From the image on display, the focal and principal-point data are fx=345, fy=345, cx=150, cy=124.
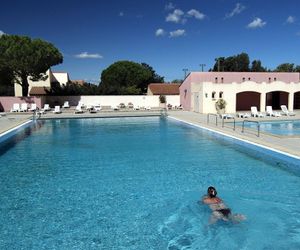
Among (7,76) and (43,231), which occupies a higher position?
(7,76)

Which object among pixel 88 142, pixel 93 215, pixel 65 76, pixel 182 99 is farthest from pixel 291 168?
pixel 65 76

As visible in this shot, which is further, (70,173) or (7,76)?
(7,76)

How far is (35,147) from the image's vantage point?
13.9 meters

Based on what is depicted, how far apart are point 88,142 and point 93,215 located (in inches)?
341

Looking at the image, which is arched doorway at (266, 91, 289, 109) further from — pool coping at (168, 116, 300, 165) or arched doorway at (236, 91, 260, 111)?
pool coping at (168, 116, 300, 165)

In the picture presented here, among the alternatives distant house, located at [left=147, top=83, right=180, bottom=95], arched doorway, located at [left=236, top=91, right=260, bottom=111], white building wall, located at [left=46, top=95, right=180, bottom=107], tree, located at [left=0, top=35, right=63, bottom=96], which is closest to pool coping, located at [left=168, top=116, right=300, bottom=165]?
arched doorway, located at [left=236, top=91, right=260, bottom=111]

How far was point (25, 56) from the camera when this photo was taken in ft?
110

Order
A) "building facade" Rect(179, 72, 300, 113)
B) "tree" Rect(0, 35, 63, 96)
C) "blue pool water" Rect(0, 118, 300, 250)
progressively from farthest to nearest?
"tree" Rect(0, 35, 63, 96) → "building facade" Rect(179, 72, 300, 113) → "blue pool water" Rect(0, 118, 300, 250)

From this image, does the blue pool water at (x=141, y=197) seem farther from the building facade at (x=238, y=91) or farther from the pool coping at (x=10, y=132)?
the building facade at (x=238, y=91)

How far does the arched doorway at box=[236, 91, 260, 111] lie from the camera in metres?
33.4

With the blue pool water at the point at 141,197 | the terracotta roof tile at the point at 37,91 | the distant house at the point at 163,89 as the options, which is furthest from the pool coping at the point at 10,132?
the distant house at the point at 163,89

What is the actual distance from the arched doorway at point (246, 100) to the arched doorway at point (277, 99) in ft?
5.44

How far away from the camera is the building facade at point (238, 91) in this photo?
28109 millimetres

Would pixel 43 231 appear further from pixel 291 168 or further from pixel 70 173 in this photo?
pixel 291 168
